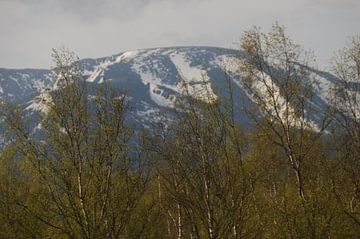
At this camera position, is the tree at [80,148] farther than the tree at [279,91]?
No

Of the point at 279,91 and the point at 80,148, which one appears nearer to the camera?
the point at 80,148

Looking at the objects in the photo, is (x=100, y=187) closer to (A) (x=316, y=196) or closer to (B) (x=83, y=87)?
(B) (x=83, y=87)

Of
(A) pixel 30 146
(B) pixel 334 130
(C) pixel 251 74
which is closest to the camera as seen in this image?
(A) pixel 30 146

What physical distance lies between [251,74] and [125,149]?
612 inches

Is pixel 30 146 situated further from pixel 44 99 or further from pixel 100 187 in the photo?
pixel 100 187

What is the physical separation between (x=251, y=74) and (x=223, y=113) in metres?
13.6

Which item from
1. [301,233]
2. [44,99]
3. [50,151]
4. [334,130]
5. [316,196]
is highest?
[44,99]

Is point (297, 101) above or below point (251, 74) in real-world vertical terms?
below

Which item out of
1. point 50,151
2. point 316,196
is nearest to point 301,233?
point 316,196

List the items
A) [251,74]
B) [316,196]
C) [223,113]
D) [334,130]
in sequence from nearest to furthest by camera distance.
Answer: [223,113]
[316,196]
[334,130]
[251,74]

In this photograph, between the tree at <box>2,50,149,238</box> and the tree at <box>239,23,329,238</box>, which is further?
the tree at <box>239,23,329,238</box>

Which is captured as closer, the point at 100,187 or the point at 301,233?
the point at 100,187

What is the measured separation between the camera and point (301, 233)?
95.2 feet

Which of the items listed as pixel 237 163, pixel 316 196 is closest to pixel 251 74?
pixel 316 196
